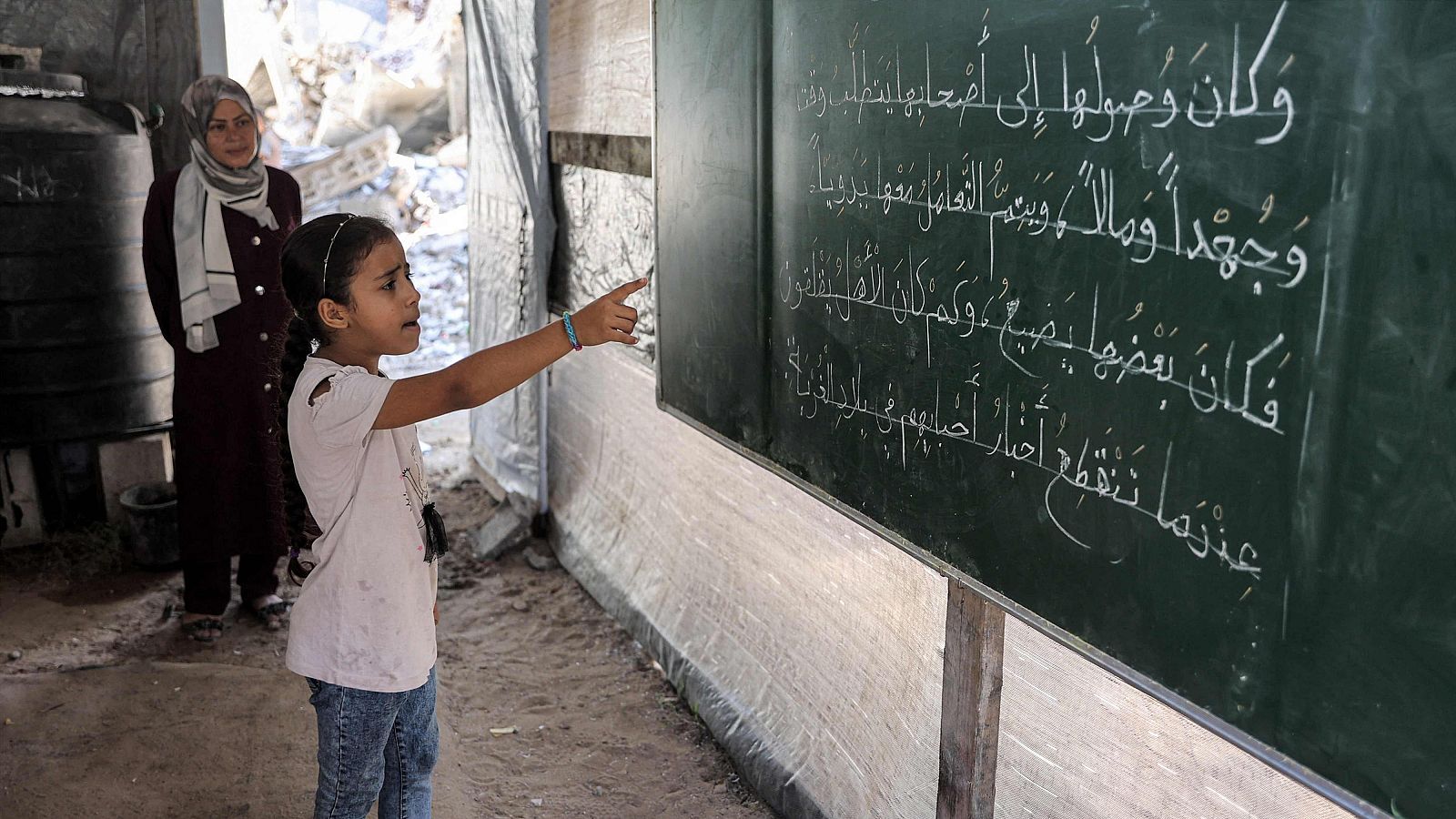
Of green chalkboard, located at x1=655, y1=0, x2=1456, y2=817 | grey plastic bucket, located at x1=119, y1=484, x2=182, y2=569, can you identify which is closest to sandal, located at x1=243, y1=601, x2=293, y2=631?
grey plastic bucket, located at x1=119, y1=484, x2=182, y2=569

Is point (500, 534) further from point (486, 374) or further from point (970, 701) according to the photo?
point (486, 374)

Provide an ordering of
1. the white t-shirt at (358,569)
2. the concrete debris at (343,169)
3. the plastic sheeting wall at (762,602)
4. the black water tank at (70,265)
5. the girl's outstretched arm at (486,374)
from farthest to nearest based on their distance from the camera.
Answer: the concrete debris at (343,169) < the black water tank at (70,265) < the plastic sheeting wall at (762,602) < the white t-shirt at (358,569) < the girl's outstretched arm at (486,374)

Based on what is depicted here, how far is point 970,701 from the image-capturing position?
226 centimetres

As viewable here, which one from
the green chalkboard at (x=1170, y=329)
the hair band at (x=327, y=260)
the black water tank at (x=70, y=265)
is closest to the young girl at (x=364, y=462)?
the hair band at (x=327, y=260)

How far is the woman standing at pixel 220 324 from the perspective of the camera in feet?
12.4

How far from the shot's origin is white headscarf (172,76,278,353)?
3.75 meters

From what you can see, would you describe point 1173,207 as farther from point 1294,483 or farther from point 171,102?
point 171,102

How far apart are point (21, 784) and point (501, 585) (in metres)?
1.92

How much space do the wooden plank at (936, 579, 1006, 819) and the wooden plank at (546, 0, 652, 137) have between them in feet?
6.18

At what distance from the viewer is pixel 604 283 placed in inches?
166

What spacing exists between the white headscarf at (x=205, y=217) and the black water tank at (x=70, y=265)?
104 centimetres

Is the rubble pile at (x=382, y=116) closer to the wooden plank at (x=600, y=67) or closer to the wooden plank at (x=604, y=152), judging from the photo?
the wooden plank at (x=604, y=152)

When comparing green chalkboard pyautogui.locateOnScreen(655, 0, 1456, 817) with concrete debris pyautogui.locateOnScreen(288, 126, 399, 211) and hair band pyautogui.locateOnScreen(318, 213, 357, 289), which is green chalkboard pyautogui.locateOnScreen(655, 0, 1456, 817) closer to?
hair band pyautogui.locateOnScreen(318, 213, 357, 289)

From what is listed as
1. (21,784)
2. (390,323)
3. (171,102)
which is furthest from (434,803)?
(171,102)
